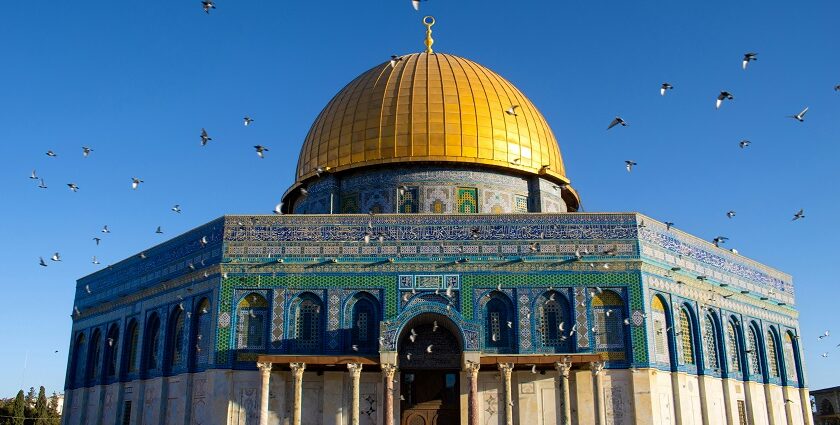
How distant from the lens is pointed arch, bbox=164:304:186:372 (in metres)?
19.9

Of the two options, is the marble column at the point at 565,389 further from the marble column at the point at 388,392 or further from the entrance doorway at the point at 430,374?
the marble column at the point at 388,392

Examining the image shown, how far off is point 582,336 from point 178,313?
957 cm

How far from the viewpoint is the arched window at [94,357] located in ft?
76.5

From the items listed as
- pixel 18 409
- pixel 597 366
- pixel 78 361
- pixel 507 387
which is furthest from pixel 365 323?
pixel 18 409

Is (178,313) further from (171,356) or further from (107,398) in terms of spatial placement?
(107,398)

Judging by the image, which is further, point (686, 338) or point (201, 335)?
point (686, 338)

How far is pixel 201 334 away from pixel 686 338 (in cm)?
1128

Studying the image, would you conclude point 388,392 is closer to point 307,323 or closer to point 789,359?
point 307,323

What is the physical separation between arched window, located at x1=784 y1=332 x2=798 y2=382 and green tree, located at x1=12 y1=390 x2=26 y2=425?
105 feet

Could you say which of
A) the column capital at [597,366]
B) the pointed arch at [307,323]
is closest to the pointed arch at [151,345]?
the pointed arch at [307,323]

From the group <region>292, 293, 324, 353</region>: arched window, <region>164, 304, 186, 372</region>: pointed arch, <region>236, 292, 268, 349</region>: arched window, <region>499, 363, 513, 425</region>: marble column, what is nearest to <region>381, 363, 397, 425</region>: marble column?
<region>292, 293, 324, 353</region>: arched window

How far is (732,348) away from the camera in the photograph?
21.3 metres

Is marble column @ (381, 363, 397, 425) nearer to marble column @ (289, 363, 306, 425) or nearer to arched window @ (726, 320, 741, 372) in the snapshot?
marble column @ (289, 363, 306, 425)

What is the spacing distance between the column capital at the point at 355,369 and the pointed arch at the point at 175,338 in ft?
15.4
